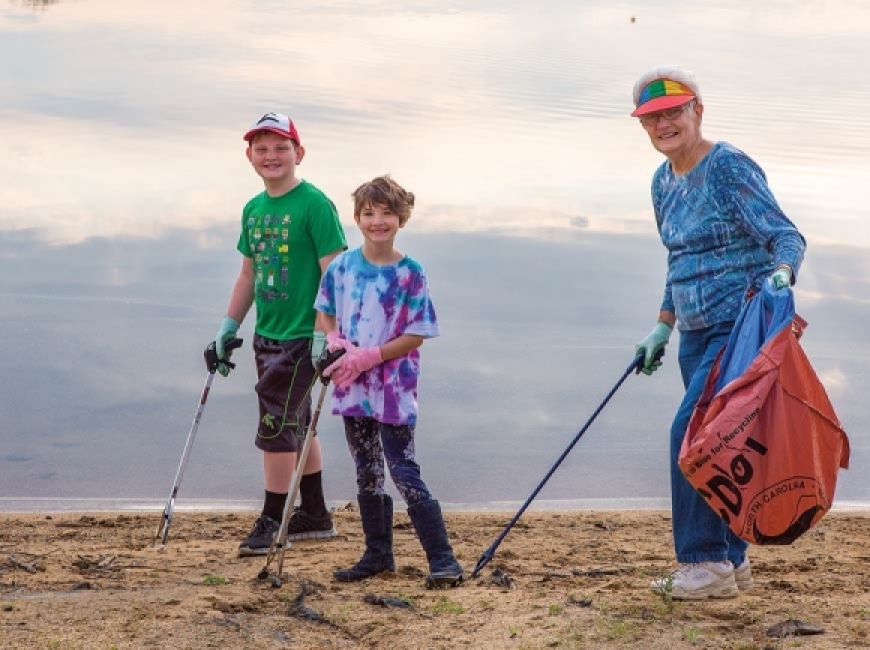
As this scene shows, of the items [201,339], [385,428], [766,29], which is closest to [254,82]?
[201,339]

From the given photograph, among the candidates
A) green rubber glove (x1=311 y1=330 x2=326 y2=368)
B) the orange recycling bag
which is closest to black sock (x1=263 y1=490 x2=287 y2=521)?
green rubber glove (x1=311 y1=330 x2=326 y2=368)

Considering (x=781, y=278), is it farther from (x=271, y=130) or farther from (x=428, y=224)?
(x=428, y=224)

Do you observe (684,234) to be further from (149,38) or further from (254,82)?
(149,38)

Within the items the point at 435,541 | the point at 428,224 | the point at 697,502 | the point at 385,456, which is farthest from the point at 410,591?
the point at 428,224

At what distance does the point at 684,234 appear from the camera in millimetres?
5676

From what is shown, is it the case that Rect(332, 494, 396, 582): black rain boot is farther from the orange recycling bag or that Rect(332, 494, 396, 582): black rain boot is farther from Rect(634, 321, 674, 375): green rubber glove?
the orange recycling bag

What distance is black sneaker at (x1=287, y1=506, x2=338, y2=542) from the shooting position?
Result: 23.1 ft

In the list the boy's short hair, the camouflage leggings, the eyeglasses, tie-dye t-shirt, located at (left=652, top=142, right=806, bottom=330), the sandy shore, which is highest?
the eyeglasses

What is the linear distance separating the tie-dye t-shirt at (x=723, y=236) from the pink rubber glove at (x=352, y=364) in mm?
1068

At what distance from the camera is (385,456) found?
618cm

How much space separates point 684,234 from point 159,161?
30.8 feet

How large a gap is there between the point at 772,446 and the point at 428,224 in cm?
760

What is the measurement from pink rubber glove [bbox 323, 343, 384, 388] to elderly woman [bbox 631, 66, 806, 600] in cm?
106

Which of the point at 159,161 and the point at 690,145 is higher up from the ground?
the point at 159,161
